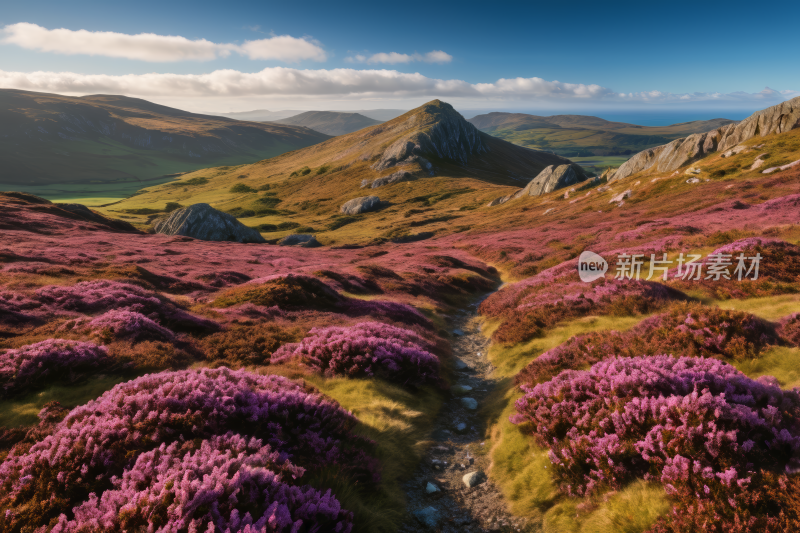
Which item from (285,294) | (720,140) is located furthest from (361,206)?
(285,294)

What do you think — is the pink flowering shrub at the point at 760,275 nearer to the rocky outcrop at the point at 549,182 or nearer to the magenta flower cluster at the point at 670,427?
the magenta flower cluster at the point at 670,427

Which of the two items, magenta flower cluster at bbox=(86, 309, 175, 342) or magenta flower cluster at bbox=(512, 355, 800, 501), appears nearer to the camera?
magenta flower cluster at bbox=(512, 355, 800, 501)

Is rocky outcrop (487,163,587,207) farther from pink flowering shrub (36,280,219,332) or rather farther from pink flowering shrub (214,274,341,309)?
pink flowering shrub (36,280,219,332)

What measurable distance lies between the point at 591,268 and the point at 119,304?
81.3ft

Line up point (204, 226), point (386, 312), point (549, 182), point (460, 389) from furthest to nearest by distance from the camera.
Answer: point (549, 182) → point (204, 226) → point (386, 312) → point (460, 389)

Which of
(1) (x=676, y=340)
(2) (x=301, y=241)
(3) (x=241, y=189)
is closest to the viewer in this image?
(1) (x=676, y=340)

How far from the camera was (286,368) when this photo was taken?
1204 cm

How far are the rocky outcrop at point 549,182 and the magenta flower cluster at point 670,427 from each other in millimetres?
108860

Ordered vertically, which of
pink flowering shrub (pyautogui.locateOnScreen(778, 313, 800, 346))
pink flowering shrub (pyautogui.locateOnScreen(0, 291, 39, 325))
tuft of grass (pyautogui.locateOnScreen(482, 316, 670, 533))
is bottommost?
tuft of grass (pyautogui.locateOnScreen(482, 316, 670, 533))

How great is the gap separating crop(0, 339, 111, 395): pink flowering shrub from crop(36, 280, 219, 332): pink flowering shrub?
4158 millimetres

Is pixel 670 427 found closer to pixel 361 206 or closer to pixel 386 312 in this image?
pixel 386 312

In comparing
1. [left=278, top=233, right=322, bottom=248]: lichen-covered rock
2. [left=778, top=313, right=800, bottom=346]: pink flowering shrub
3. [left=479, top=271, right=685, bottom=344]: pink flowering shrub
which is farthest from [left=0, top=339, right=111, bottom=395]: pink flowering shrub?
[left=278, top=233, right=322, bottom=248]: lichen-covered rock

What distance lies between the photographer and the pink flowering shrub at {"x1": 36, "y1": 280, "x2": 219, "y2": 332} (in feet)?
48.7

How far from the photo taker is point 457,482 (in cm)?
859
